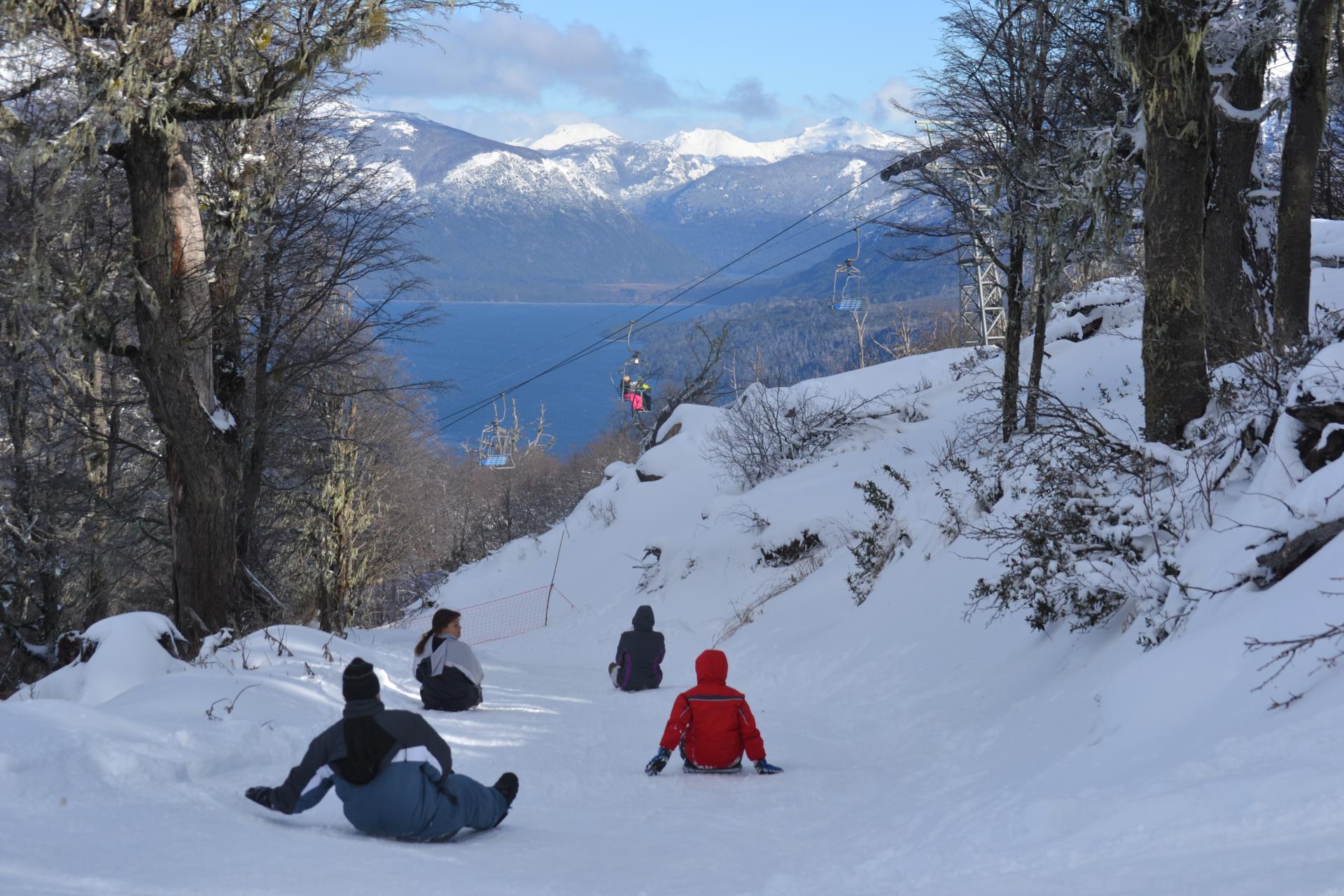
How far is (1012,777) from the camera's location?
5.78 metres

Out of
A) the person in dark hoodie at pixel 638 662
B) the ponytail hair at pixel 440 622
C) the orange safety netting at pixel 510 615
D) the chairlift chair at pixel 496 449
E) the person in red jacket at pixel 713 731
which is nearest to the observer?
the person in red jacket at pixel 713 731

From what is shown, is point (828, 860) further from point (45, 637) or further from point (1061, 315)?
point (1061, 315)

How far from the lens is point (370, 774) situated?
4.90 meters

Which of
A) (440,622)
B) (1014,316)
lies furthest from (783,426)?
(440,622)

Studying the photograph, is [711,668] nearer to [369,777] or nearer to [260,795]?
[369,777]

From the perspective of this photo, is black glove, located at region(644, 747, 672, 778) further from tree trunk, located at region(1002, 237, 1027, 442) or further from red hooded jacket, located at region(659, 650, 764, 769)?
tree trunk, located at region(1002, 237, 1027, 442)

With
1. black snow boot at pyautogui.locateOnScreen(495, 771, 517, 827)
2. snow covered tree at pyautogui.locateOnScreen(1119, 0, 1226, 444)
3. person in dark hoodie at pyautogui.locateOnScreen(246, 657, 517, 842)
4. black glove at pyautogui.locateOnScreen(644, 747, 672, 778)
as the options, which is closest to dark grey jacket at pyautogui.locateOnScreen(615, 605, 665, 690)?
black glove at pyautogui.locateOnScreen(644, 747, 672, 778)

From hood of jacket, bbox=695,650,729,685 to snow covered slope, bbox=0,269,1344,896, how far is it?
2.72ft

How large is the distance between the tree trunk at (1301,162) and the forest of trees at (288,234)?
0.10 ft

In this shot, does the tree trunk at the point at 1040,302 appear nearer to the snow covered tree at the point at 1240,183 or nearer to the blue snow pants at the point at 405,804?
the snow covered tree at the point at 1240,183

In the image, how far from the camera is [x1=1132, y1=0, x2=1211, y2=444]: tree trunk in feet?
29.6

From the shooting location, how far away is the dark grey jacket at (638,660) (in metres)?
12.1

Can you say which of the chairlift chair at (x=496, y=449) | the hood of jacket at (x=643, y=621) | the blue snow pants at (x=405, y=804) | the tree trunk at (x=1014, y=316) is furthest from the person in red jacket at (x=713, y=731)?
the chairlift chair at (x=496, y=449)

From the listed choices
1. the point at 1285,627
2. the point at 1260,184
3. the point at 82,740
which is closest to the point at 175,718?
the point at 82,740
